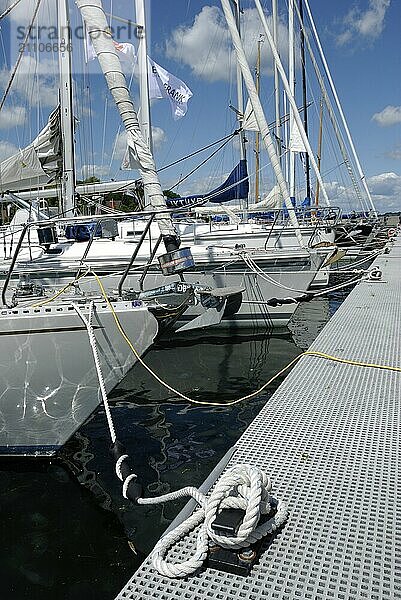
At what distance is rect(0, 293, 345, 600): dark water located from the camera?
3.55 metres

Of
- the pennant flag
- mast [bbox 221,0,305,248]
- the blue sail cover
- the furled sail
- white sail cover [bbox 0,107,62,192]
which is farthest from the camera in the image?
the pennant flag

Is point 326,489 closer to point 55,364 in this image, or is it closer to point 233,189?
point 55,364

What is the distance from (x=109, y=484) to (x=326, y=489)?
2797 millimetres

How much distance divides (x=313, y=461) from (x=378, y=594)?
0.89m

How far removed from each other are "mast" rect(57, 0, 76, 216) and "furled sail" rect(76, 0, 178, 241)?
6.33 m

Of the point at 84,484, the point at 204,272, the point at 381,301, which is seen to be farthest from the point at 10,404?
the point at 204,272

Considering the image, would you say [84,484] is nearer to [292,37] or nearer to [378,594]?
[378,594]

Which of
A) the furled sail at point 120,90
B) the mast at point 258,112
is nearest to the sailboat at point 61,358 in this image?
the furled sail at point 120,90

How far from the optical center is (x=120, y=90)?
609 centimetres

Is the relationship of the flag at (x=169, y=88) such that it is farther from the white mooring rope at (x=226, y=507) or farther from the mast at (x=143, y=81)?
the white mooring rope at (x=226, y=507)

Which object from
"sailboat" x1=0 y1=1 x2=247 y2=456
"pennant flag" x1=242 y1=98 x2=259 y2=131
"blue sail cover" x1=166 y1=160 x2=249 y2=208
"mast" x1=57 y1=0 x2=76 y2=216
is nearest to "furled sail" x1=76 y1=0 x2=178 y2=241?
"sailboat" x1=0 y1=1 x2=247 y2=456

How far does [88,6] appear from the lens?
589 cm

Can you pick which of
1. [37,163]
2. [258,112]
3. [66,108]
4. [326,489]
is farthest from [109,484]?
[66,108]

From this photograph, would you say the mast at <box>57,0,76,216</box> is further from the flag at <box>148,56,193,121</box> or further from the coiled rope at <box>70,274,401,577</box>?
the coiled rope at <box>70,274,401,577</box>
